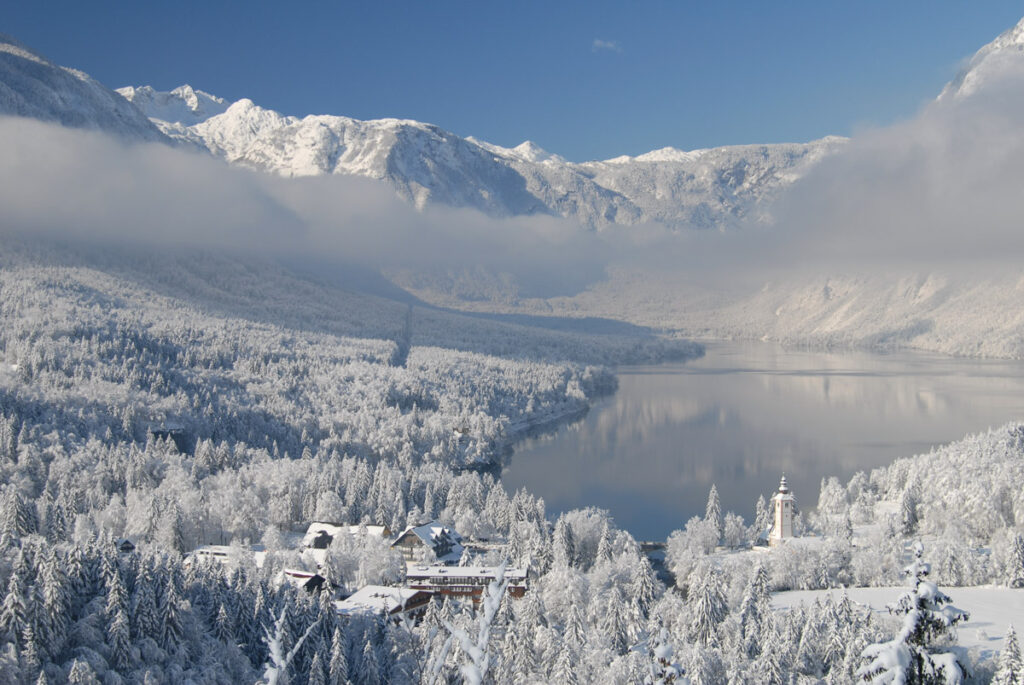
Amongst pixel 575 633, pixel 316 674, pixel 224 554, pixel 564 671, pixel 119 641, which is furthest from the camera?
pixel 224 554

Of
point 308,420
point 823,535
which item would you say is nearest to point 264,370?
point 308,420

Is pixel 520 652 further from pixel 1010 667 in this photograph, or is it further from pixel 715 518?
pixel 715 518

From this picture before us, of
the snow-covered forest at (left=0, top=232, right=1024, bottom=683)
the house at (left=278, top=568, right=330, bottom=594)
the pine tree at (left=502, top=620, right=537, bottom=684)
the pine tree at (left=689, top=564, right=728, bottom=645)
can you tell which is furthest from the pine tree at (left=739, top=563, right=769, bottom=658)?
the house at (left=278, top=568, right=330, bottom=594)

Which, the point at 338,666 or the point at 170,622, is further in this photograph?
the point at 170,622

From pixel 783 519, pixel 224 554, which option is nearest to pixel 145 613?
pixel 224 554

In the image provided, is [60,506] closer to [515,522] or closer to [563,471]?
[515,522]

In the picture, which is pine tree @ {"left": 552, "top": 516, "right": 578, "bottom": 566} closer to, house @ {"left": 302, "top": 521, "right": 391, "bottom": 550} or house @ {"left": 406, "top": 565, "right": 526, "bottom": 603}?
house @ {"left": 406, "top": 565, "right": 526, "bottom": 603}
